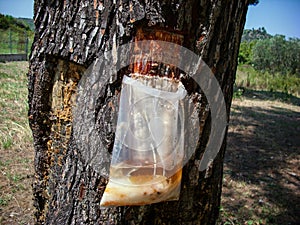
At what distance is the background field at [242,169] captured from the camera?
3.05 meters

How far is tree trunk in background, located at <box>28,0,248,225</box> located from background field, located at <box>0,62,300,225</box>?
5.54ft

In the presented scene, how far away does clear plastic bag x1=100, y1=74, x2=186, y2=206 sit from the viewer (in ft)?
3.11

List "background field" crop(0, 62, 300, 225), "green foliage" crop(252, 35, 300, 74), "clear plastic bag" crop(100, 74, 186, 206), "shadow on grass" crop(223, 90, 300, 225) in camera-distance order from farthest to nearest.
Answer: "green foliage" crop(252, 35, 300, 74) < "shadow on grass" crop(223, 90, 300, 225) < "background field" crop(0, 62, 300, 225) < "clear plastic bag" crop(100, 74, 186, 206)

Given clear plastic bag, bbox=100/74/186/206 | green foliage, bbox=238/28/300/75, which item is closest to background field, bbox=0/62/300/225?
clear plastic bag, bbox=100/74/186/206

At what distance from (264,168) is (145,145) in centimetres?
396

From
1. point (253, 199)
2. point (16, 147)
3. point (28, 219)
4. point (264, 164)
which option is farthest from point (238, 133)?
point (28, 219)

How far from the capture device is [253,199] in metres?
3.52

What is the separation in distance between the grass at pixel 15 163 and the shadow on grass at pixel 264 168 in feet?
6.85

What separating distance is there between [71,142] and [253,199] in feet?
9.62

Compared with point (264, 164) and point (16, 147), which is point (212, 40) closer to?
point (16, 147)

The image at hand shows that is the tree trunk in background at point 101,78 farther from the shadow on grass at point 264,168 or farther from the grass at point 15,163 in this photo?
the shadow on grass at point 264,168

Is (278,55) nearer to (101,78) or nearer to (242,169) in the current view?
(242,169)

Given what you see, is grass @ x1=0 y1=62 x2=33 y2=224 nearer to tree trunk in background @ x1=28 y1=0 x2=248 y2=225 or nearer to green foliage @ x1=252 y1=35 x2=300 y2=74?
tree trunk in background @ x1=28 y1=0 x2=248 y2=225

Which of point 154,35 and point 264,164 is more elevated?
point 154,35
